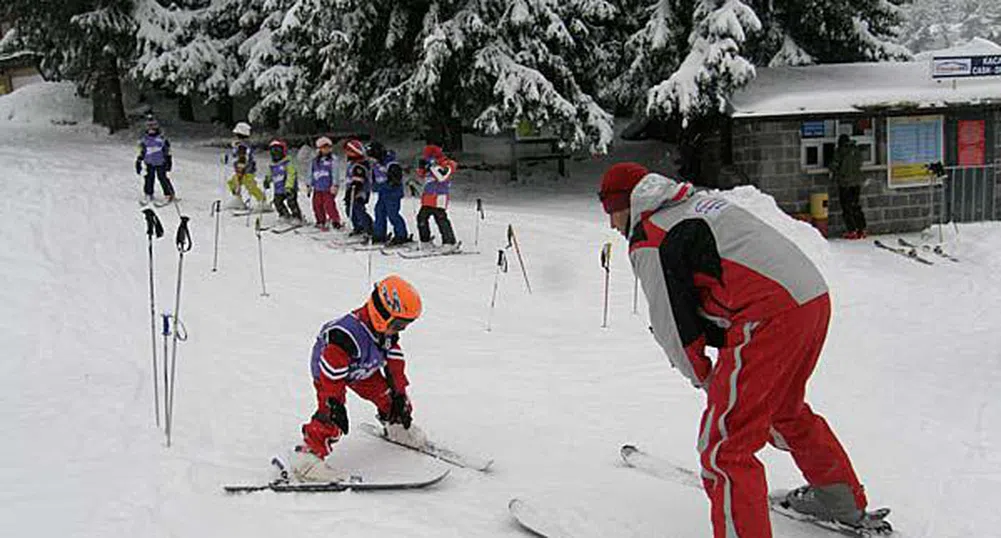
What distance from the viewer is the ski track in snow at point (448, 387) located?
4.80 meters

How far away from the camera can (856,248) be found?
51.5 ft

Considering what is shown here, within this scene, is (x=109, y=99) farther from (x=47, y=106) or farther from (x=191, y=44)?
(x=47, y=106)

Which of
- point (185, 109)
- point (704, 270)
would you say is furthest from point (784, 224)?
point (185, 109)

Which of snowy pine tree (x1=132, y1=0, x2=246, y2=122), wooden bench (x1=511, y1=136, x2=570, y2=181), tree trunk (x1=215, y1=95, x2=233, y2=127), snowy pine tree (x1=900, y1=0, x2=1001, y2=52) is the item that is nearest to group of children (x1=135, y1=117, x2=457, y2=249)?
wooden bench (x1=511, y1=136, x2=570, y2=181)

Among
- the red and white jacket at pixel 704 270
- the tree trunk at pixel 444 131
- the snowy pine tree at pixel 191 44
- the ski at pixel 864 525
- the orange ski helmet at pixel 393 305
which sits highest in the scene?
the snowy pine tree at pixel 191 44

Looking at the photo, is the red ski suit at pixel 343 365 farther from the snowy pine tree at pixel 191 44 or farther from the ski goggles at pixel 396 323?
the snowy pine tree at pixel 191 44

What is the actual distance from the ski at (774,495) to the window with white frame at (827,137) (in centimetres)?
1219

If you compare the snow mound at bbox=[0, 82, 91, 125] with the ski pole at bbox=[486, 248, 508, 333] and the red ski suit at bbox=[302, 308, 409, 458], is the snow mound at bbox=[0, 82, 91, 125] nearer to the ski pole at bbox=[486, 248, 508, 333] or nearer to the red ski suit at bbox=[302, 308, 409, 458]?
the ski pole at bbox=[486, 248, 508, 333]

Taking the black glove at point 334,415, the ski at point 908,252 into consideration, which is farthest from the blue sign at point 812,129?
the black glove at point 334,415

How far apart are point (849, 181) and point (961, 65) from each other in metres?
3.37

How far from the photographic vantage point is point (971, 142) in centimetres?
Answer: 1711

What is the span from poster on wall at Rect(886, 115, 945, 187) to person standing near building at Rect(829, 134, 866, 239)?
1.01 metres

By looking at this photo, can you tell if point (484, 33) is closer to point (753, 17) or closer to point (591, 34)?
point (591, 34)

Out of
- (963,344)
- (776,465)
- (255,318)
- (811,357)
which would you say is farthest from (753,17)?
(811,357)
